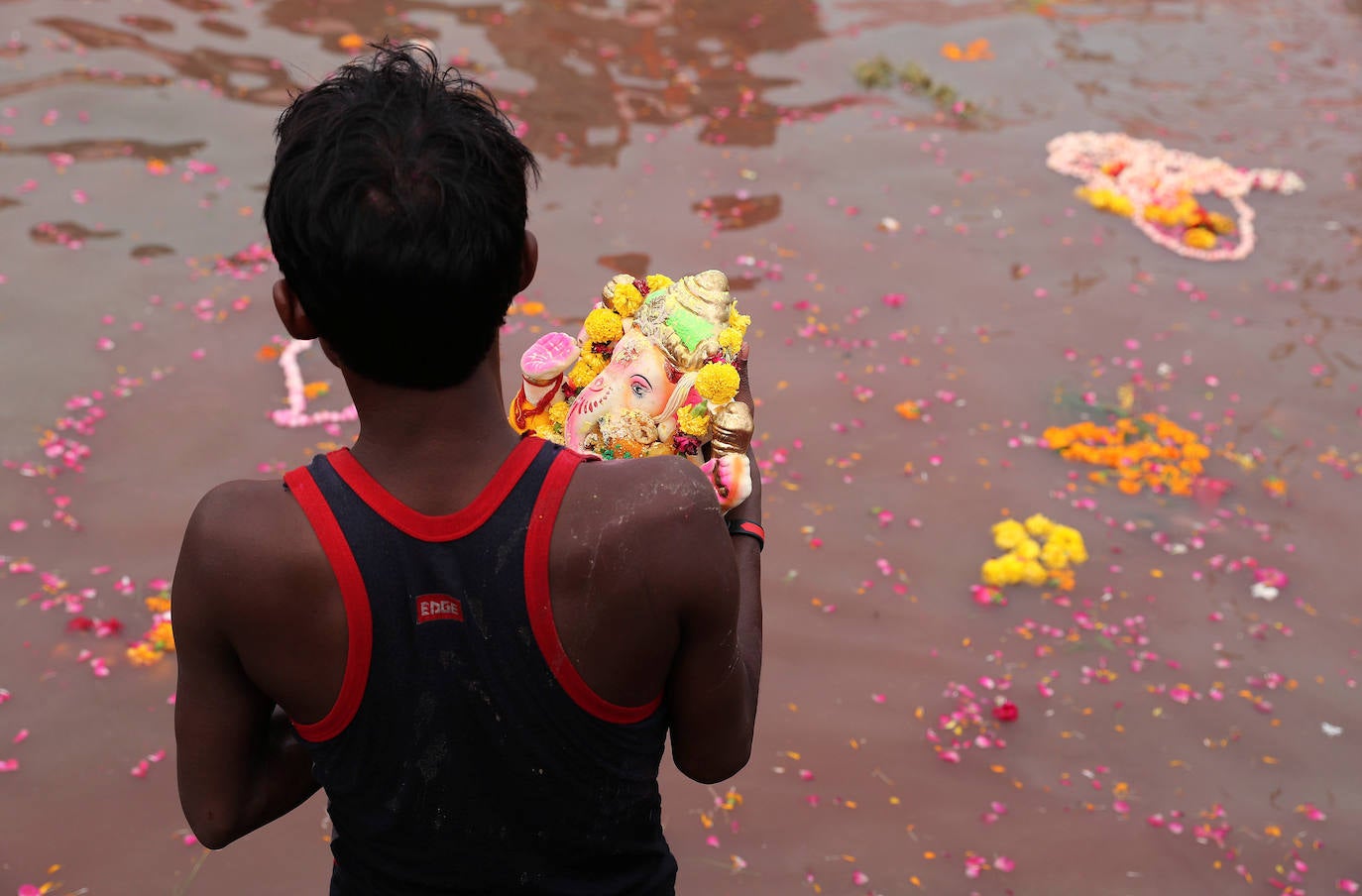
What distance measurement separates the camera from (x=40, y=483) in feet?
17.7

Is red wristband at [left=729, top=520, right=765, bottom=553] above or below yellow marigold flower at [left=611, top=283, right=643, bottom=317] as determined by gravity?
below

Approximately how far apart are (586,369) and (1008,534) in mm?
3372

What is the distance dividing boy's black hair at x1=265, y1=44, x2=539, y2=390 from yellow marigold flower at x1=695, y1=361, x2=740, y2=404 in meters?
0.81

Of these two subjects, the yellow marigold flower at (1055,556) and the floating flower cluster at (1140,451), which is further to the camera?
the floating flower cluster at (1140,451)

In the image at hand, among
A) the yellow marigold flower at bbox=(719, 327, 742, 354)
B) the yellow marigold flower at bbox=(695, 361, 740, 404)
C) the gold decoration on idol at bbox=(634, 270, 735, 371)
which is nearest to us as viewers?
the yellow marigold flower at bbox=(695, 361, 740, 404)

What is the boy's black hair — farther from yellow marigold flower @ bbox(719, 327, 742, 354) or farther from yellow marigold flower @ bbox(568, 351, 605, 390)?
yellow marigold flower @ bbox(568, 351, 605, 390)

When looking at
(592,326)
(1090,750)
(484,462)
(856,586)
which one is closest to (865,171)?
(856,586)

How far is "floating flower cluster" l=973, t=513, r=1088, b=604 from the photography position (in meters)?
5.27

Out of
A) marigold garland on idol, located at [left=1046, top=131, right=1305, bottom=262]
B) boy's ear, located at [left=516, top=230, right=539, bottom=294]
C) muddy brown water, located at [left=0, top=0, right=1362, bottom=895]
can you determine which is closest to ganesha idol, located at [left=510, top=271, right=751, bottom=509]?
boy's ear, located at [left=516, top=230, right=539, bottom=294]

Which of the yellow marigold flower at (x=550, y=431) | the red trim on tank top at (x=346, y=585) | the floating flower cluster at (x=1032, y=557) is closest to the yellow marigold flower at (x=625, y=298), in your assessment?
the yellow marigold flower at (x=550, y=431)

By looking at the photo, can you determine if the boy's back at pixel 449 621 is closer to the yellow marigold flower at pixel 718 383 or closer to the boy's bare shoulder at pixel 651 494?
the boy's bare shoulder at pixel 651 494

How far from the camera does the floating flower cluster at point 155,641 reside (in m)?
4.55

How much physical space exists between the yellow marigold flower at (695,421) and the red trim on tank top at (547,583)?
2.88 ft

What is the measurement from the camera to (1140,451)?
6168 mm
